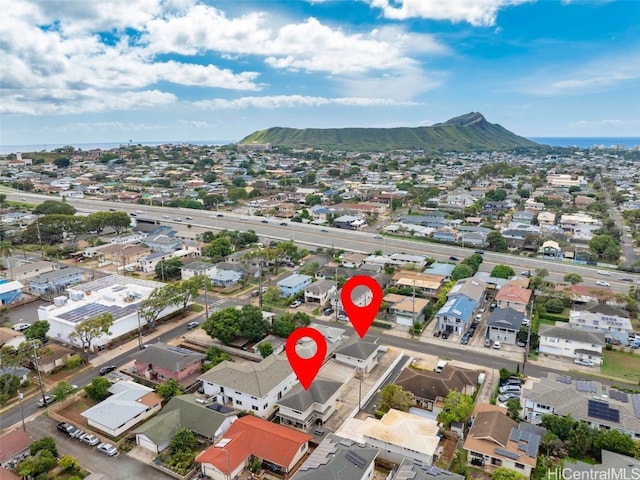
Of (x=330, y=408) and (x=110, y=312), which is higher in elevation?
(x=110, y=312)

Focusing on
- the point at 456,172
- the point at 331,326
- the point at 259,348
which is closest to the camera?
the point at 259,348

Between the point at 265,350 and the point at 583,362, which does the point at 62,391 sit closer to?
the point at 265,350

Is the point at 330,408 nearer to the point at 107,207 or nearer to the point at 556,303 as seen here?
the point at 556,303

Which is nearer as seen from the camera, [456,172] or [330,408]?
[330,408]

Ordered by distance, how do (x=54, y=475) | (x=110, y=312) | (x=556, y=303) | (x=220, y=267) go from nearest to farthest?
1. (x=54, y=475)
2. (x=110, y=312)
3. (x=556, y=303)
4. (x=220, y=267)

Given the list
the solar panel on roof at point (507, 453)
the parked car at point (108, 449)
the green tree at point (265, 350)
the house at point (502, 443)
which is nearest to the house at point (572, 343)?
the house at point (502, 443)

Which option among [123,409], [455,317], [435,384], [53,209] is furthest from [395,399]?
[53,209]

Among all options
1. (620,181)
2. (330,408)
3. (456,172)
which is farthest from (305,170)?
(330,408)
